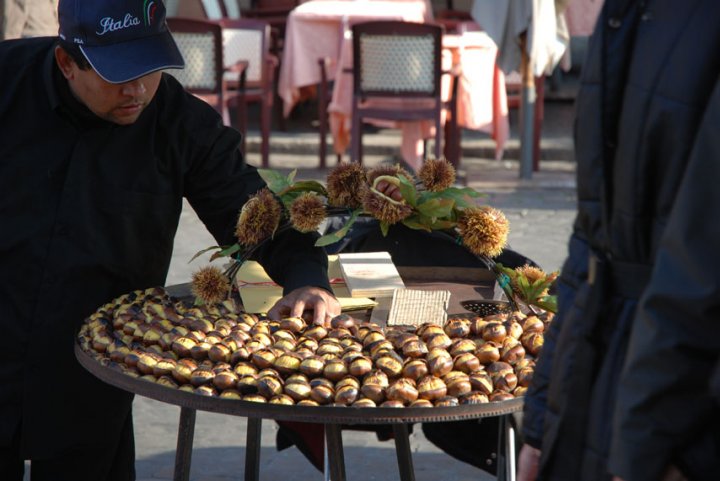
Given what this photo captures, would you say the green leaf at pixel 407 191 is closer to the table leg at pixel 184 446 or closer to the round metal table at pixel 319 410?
the round metal table at pixel 319 410

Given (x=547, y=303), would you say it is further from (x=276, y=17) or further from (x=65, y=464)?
(x=276, y=17)

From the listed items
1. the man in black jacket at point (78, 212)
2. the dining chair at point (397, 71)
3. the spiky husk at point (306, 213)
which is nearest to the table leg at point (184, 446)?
the man in black jacket at point (78, 212)

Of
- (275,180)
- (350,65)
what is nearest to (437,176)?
(275,180)

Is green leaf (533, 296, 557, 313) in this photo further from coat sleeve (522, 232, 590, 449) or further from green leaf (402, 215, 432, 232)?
coat sleeve (522, 232, 590, 449)

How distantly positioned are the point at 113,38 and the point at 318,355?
80 cm

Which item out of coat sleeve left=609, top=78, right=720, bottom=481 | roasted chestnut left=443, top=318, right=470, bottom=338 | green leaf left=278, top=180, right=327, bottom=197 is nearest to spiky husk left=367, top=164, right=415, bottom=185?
green leaf left=278, top=180, right=327, bottom=197

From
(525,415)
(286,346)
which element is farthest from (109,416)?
(525,415)

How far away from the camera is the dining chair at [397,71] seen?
739cm

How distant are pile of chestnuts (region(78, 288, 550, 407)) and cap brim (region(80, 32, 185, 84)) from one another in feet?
1.60

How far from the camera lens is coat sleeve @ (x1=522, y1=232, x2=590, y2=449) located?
1.50 meters

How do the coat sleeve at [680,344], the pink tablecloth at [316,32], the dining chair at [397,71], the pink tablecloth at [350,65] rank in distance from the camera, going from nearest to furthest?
1. the coat sleeve at [680,344]
2. the dining chair at [397,71]
3. the pink tablecloth at [350,65]
4. the pink tablecloth at [316,32]

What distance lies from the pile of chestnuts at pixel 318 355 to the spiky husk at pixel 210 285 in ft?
0.18

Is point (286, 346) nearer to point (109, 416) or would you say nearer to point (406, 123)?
point (109, 416)

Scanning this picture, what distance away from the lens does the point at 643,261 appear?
1338 millimetres
